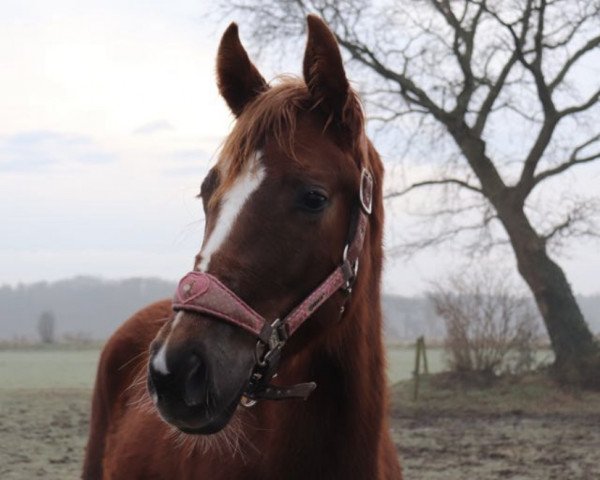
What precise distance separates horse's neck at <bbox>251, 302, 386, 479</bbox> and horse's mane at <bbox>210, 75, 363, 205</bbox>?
2.22 feet

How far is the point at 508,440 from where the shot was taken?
12047 millimetres

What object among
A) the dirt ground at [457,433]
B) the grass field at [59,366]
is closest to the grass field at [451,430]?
the dirt ground at [457,433]

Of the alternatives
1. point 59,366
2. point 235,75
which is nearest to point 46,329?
point 59,366

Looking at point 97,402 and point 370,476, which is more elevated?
point 97,402

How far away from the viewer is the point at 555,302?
19688 mm

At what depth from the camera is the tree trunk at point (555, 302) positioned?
18.7 meters

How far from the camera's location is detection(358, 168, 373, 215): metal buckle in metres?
3.10

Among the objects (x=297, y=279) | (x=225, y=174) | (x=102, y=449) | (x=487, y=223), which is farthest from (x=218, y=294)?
(x=487, y=223)

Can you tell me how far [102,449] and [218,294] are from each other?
2.65m

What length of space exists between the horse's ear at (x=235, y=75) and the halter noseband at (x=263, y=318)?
2.02 ft

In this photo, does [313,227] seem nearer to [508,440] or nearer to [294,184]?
[294,184]

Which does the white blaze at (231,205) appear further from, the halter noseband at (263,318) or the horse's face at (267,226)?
the halter noseband at (263,318)

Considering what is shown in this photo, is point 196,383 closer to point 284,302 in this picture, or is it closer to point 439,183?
point 284,302

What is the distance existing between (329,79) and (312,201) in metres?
0.52
